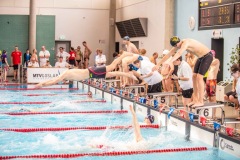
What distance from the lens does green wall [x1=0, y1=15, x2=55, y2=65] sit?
22.8m

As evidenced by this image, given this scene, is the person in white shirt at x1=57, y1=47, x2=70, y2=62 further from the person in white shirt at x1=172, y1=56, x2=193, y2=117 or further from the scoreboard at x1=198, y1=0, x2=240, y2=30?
the person in white shirt at x1=172, y1=56, x2=193, y2=117

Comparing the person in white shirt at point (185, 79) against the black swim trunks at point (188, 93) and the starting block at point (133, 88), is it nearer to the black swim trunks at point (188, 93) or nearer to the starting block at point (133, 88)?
the black swim trunks at point (188, 93)

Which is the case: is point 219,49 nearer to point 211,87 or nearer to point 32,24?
point 211,87

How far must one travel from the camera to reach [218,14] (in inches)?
493

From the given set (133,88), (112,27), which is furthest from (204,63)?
(112,27)

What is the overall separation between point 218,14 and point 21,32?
1282 centimetres

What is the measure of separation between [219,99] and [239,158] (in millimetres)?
6102

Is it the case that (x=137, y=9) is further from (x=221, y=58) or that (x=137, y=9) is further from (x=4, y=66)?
(x=221, y=58)

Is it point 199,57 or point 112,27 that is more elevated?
point 112,27

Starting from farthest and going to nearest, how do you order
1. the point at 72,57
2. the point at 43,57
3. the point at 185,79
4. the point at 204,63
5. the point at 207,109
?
the point at 72,57 < the point at 43,57 < the point at 185,79 < the point at 207,109 < the point at 204,63

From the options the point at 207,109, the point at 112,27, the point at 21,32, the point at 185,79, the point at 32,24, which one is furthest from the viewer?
the point at 112,27

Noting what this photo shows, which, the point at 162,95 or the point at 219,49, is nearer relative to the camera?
the point at 162,95

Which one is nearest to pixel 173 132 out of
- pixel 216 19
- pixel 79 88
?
pixel 216 19

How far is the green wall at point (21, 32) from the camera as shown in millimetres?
22750
